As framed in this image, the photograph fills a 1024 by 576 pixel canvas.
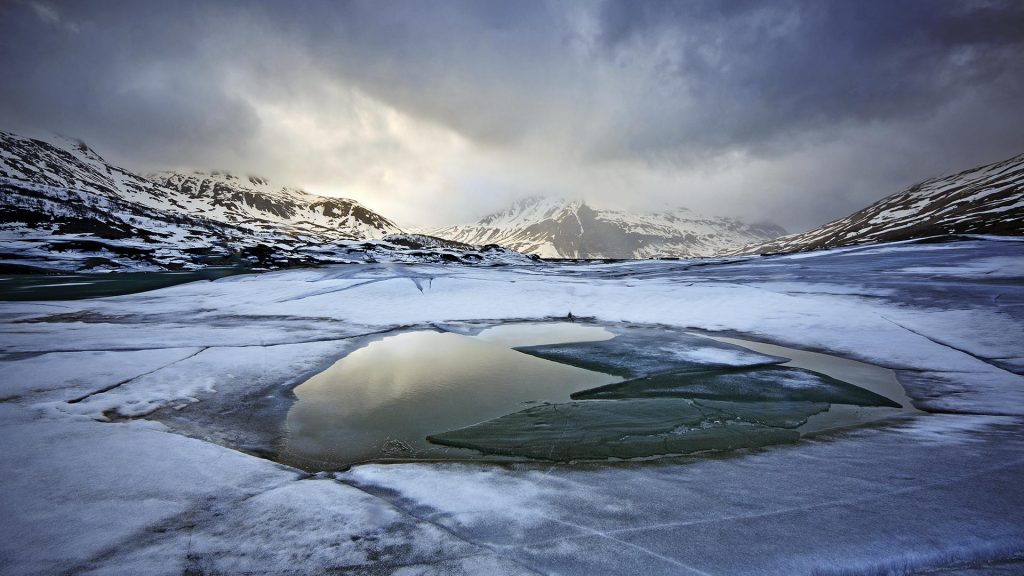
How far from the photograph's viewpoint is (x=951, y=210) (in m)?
117

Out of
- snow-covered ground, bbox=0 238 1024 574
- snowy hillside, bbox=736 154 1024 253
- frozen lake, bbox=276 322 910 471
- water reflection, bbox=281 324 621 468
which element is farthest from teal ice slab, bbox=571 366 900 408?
snowy hillside, bbox=736 154 1024 253

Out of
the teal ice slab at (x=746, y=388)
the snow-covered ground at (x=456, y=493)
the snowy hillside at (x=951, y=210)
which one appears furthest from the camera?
the snowy hillside at (x=951, y=210)

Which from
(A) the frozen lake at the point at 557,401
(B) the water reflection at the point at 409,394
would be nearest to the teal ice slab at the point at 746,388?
(A) the frozen lake at the point at 557,401

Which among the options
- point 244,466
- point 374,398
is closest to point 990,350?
point 374,398

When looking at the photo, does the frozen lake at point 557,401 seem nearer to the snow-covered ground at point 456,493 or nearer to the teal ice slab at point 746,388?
the teal ice slab at point 746,388

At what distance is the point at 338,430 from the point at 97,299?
15458 mm

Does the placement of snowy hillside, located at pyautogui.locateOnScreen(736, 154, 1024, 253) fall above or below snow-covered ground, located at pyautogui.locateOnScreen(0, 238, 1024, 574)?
above

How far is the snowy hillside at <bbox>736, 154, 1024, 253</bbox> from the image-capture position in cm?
8762

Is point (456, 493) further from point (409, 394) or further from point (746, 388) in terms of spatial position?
point (746, 388)

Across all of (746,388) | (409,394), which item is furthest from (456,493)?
(746,388)

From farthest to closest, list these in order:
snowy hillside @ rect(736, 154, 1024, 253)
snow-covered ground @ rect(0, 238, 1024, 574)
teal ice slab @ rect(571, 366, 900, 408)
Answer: snowy hillside @ rect(736, 154, 1024, 253)
teal ice slab @ rect(571, 366, 900, 408)
snow-covered ground @ rect(0, 238, 1024, 574)

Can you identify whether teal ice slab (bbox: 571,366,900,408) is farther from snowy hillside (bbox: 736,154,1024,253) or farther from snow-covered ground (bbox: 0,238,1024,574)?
snowy hillside (bbox: 736,154,1024,253)

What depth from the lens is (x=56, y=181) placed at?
532ft

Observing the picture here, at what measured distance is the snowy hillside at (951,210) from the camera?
3450 inches
